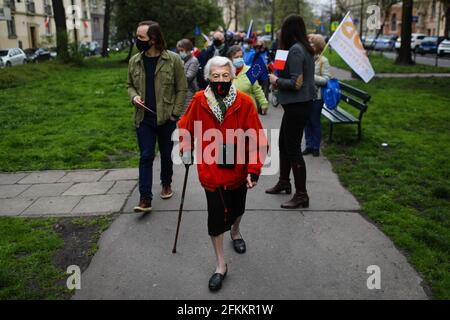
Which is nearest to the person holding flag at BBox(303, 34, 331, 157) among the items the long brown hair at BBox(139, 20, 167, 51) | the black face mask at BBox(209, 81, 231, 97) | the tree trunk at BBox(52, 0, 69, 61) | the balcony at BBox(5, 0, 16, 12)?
the long brown hair at BBox(139, 20, 167, 51)

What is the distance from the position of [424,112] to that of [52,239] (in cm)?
937

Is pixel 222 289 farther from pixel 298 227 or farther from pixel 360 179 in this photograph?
pixel 360 179

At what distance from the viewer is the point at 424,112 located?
11195 millimetres

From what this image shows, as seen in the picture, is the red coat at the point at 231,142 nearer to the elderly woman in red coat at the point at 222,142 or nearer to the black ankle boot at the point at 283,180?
the elderly woman in red coat at the point at 222,142

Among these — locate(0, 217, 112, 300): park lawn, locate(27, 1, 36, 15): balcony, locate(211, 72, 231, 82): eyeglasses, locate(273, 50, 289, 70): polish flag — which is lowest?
locate(0, 217, 112, 300): park lawn

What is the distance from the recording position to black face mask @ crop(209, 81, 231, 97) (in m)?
3.63

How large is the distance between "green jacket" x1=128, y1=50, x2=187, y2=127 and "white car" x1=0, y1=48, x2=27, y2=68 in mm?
27205

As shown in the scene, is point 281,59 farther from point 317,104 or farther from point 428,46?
point 428,46

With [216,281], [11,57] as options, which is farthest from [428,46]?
[216,281]

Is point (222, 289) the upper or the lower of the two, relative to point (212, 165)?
lower

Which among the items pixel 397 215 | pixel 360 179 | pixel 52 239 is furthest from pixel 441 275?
pixel 52 239

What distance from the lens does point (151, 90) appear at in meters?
5.13

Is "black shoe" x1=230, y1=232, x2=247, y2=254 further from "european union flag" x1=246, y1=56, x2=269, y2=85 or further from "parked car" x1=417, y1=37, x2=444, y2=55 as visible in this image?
"parked car" x1=417, y1=37, x2=444, y2=55

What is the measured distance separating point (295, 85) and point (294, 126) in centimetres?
45
